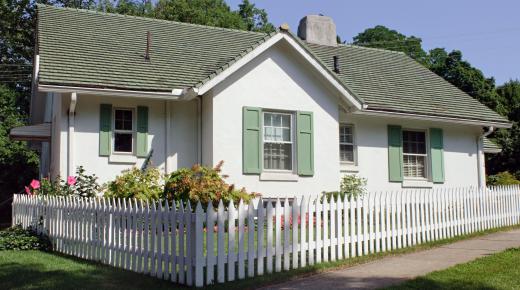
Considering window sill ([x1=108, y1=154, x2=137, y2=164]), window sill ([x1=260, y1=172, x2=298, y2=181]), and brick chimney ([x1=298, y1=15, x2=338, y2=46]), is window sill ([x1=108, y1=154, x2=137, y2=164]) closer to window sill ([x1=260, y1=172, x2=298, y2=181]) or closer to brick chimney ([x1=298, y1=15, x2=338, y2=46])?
window sill ([x1=260, y1=172, x2=298, y2=181])

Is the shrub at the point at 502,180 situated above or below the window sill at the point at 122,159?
below

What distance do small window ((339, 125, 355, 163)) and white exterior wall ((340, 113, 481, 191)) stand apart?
0.18 m

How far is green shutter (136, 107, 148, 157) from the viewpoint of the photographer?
46.2ft

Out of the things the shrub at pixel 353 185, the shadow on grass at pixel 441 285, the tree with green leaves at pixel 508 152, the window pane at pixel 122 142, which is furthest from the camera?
the tree with green leaves at pixel 508 152

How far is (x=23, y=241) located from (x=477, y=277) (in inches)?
328

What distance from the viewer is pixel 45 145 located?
2114cm

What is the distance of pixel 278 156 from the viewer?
14992mm

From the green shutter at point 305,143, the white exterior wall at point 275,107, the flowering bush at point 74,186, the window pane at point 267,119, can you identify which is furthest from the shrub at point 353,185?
the flowering bush at point 74,186

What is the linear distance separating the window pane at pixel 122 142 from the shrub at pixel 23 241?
3.29 m

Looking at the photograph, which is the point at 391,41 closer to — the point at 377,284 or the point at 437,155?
the point at 437,155

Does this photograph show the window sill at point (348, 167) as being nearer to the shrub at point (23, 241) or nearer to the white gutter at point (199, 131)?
the white gutter at point (199, 131)

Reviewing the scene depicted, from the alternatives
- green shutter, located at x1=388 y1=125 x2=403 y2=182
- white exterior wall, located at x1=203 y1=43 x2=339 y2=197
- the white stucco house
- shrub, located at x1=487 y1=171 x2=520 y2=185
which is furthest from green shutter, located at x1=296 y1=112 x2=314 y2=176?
shrub, located at x1=487 y1=171 x2=520 y2=185

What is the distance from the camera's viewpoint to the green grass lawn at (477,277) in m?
6.82

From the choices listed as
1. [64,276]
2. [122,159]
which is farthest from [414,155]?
[64,276]
